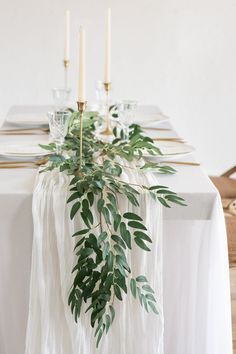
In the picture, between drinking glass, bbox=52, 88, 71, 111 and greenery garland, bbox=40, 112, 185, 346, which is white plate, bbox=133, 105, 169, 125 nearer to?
drinking glass, bbox=52, 88, 71, 111

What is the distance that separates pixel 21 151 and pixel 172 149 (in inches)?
19.1

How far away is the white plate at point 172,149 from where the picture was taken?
7.06 ft

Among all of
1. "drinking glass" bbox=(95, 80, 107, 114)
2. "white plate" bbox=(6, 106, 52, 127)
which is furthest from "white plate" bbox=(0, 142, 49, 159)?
"drinking glass" bbox=(95, 80, 107, 114)

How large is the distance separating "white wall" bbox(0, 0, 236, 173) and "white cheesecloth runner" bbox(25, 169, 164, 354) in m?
2.60

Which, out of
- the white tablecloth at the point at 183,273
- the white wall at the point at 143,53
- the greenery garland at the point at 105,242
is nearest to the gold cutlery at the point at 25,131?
the white tablecloth at the point at 183,273

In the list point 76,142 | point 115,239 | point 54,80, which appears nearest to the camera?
point 115,239

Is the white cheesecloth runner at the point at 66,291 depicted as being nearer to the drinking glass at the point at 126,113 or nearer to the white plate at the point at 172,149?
the white plate at the point at 172,149

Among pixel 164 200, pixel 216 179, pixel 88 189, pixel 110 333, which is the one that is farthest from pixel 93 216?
pixel 216 179

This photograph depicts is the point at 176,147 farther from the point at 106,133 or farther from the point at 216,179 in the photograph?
the point at 216,179

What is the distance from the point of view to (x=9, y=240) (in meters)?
1.80

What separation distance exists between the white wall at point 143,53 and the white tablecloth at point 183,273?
2458mm

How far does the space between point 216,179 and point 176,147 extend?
80cm

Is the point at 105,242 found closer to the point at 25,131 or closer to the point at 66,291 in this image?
the point at 66,291

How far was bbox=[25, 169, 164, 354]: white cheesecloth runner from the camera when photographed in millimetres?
1738
